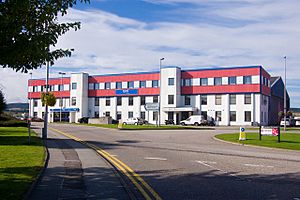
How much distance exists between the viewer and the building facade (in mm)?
69188

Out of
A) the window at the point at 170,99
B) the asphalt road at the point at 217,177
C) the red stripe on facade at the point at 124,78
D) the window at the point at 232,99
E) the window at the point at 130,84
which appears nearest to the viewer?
the asphalt road at the point at 217,177

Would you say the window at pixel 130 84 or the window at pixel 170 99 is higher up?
the window at pixel 130 84

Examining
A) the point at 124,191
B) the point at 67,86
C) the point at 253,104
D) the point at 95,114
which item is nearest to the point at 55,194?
the point at 124,191

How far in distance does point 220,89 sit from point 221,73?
A: 3.01 m

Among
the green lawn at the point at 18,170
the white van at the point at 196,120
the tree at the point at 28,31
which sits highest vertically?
the tree at the point at 28,31

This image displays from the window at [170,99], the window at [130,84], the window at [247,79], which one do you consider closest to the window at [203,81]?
the window at [170,99]

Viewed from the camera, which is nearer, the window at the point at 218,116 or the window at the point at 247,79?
the window at the point at 247,79

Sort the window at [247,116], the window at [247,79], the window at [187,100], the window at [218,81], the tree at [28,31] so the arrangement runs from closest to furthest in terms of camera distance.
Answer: the tree at [28,31]
the window at [247,116]
the window at [247,79]
the window at [218,81]
the window at [187,100]

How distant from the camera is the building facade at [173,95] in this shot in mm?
69188

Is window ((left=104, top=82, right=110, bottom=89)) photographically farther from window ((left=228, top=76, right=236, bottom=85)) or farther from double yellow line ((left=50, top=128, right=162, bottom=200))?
double yellow line ((left=50, top=128, right=162, bottom=200))

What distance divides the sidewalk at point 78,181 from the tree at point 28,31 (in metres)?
2.90

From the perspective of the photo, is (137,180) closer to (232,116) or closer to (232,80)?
(232,116)

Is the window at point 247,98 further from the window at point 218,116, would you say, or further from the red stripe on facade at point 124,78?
the red stripe on facade at point 124,78

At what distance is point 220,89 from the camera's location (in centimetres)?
7181
